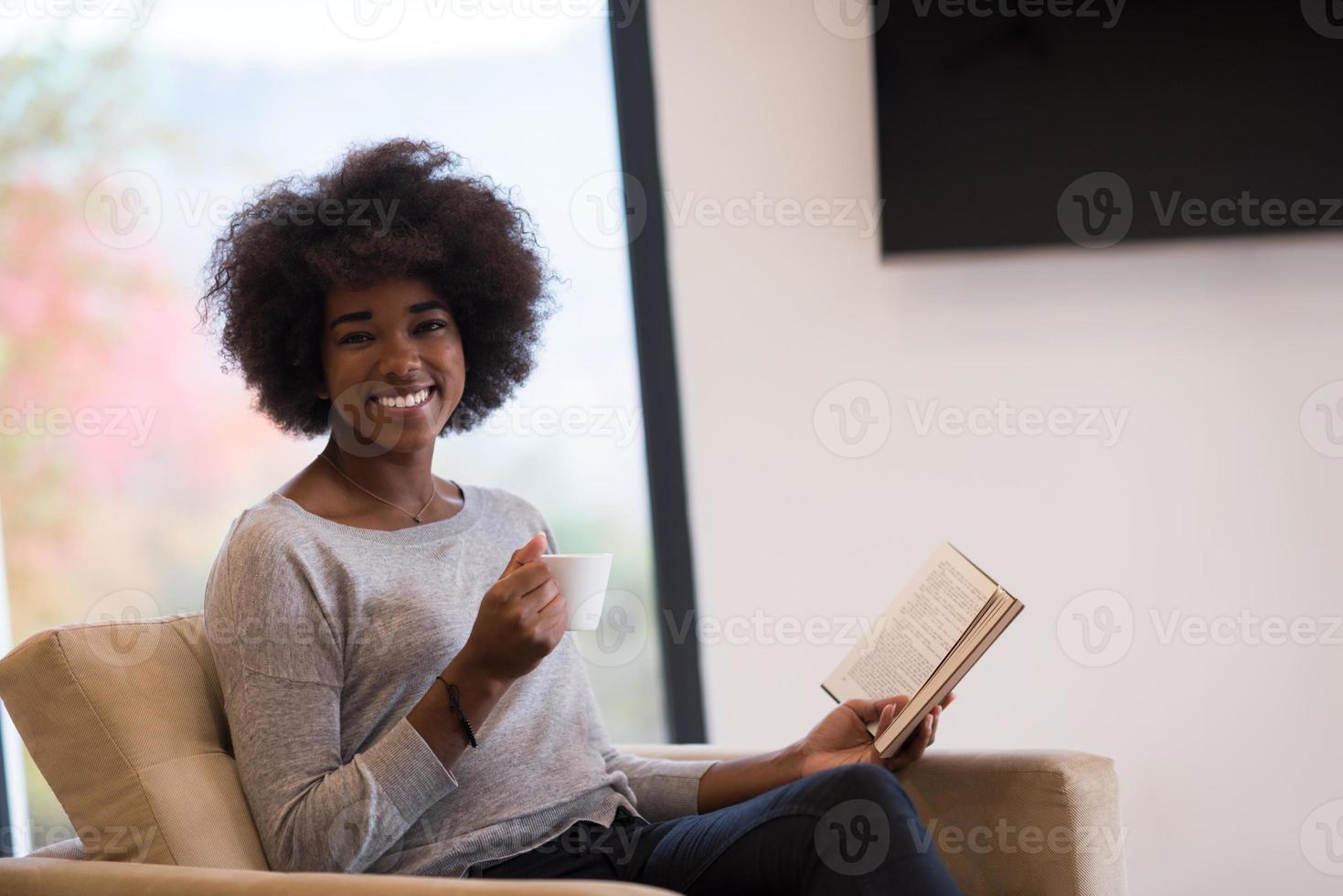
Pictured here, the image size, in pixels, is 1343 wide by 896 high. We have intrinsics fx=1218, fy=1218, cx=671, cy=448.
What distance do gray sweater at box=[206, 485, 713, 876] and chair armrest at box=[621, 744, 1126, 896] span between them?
42cm

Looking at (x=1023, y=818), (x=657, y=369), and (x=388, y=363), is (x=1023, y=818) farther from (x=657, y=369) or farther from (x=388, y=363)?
(x=657, y=369)

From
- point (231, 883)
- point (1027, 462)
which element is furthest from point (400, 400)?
point (1027, 462)

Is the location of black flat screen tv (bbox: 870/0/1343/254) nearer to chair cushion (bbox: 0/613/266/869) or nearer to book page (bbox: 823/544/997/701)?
book page (bbox: 823/544/997/701)

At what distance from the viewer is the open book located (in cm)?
149

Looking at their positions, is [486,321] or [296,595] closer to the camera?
[296,595]

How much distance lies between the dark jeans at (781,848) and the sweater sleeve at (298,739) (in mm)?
176

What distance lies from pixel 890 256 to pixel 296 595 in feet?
5.27

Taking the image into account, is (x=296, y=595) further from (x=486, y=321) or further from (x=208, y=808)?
(x=486, y=321)

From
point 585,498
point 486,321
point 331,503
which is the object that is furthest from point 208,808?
point 585,498

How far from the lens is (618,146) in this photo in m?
2.77

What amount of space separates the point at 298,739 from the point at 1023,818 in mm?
892

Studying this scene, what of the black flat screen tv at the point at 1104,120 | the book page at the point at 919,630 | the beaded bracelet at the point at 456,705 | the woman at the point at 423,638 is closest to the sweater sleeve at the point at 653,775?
the woman at the point at 423,638

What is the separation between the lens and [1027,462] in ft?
8.66

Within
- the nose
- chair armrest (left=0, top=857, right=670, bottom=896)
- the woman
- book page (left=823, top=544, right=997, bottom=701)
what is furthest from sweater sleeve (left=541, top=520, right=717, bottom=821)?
chair armrest (left=0, top=857, right=670, bottom=896)
